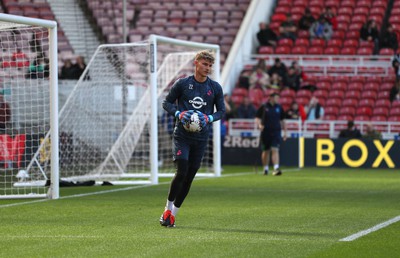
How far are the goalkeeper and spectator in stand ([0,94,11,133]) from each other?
27.7 ft

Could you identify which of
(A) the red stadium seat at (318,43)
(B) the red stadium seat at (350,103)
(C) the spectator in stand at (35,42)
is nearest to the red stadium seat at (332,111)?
(B) the red stadium seat at (350,103)

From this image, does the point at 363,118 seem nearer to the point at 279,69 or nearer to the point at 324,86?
the point at 324,86

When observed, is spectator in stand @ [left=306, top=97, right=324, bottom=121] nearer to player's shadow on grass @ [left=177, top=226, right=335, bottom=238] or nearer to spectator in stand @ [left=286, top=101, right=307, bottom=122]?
spectator in stand @ [left=286, top=101, right=307, bottom=122]

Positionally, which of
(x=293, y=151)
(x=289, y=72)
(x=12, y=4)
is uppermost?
(x=12, y=4)

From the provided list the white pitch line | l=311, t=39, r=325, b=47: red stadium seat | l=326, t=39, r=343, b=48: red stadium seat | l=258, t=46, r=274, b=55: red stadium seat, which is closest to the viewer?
the white pitch line

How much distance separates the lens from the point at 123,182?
21.2 m

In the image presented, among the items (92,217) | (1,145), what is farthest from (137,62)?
(92,217)

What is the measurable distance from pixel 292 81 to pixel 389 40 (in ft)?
11.4

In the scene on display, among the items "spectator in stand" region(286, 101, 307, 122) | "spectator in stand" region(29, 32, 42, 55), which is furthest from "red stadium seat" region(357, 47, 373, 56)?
"spectator in stand" region(29, 32, 42, 55)

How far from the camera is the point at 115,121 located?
24.2 m

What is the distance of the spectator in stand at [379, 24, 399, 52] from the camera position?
32844 millimetres

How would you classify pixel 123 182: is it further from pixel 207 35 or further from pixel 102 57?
pixel 207 35

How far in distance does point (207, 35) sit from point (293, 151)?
7341 millimetres

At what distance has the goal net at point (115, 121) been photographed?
21.6m
